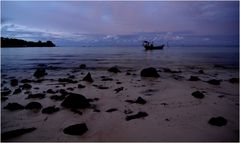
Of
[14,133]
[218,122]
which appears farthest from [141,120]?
[14,133]

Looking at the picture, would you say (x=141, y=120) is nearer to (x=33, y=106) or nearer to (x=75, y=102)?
(x=75, y=102)

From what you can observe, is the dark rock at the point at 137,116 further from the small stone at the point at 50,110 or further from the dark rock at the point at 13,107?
the dark rock at the point at 13,107

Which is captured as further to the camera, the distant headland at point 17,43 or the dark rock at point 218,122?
the distant headland at point 17,43

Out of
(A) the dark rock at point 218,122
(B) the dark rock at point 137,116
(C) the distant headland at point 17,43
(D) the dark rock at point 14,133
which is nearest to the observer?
(D) the dark rock at point 14,133

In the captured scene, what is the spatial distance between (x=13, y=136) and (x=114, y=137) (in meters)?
2.93

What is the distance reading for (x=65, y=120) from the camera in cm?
616

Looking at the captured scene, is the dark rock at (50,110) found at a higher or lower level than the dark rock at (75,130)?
higher

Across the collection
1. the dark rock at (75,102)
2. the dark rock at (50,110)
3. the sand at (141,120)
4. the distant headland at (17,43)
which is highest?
the distant headland at (17,43)

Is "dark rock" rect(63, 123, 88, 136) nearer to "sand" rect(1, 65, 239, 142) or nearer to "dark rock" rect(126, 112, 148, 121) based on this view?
"sand" rect(1, 65, 239, 142)

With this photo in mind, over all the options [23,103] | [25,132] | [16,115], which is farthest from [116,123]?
[23,103]

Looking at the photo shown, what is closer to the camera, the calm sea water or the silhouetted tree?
the calm sea water

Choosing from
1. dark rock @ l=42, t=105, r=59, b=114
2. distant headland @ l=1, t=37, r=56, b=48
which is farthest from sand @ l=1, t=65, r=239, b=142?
distant headland @ l=1, t=37, r=56, b=48

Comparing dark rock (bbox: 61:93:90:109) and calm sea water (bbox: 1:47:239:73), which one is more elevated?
calm sea water (bbox: 1:47:239:73)

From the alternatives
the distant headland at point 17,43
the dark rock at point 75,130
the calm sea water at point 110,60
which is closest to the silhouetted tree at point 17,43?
the distant headland at point 17,43
